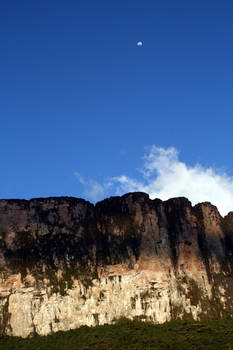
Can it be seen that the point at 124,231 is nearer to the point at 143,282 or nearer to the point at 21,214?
the point at 143,282

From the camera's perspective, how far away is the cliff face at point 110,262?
112m

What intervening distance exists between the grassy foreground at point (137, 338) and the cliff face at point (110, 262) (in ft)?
9.08

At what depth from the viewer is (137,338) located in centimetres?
10219

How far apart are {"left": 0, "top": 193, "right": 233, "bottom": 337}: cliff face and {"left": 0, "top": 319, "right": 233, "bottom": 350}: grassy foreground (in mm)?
2767

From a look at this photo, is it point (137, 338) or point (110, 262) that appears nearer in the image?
point (137, 338)

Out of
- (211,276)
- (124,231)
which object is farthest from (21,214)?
(211,276)

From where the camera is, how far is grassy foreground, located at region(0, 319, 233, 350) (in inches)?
3878

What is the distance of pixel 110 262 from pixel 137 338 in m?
24.2

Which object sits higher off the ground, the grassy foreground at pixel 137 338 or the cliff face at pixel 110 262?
the cliff face at pixel 110 262

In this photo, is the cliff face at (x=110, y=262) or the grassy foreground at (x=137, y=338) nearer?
the grassy foreground at (x=137, y=338)

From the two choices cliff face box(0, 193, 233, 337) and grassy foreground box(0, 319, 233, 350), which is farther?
cliff face box(0, 193, 233, 337)

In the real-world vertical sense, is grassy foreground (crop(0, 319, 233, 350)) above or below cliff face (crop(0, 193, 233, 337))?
below

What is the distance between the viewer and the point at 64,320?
361ft

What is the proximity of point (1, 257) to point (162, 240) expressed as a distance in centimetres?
3744
